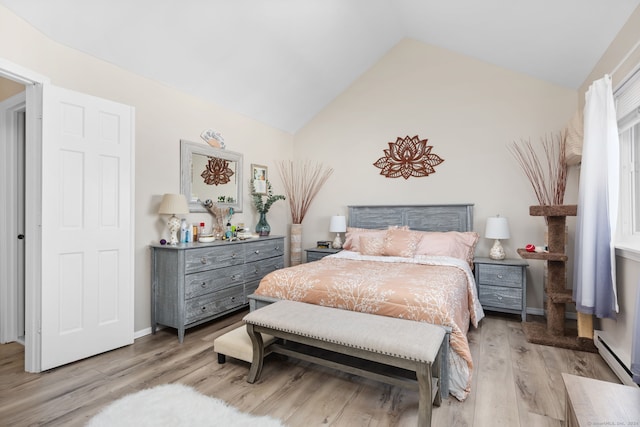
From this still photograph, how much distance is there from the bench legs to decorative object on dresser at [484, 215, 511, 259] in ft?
9.40

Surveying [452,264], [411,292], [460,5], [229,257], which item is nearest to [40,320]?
[229,257]

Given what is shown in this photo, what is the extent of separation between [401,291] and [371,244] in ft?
5.28

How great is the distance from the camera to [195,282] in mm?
3096

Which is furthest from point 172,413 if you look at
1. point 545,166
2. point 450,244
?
point 545,166

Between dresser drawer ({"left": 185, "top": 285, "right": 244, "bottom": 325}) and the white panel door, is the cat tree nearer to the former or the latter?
A: dresser drawer ({"left": 185, "top": 285, "right": 244, "bottom": 325})

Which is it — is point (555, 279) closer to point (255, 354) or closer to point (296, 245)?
point (255, 354)

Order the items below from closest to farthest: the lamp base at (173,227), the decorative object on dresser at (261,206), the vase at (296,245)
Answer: the lamp base at (173,227), the decorative object on dresser at (261,206), the vase at (296,245)

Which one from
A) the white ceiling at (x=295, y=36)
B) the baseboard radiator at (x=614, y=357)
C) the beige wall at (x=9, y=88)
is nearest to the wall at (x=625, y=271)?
the baseboard radiator at (x=614, y=357)

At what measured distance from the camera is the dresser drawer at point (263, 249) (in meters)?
3.78

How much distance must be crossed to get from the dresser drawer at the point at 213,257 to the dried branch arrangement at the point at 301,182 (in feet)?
5.52

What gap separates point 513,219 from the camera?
3.86 m

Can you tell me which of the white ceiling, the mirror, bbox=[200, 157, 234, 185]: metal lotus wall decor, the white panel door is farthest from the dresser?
the white ceiling

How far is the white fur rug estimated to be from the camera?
69.1 inches

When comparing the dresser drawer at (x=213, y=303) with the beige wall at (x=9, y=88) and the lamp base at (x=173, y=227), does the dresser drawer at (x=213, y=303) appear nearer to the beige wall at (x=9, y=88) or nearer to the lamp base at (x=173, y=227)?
the lamp base at (x=173, y=227)
